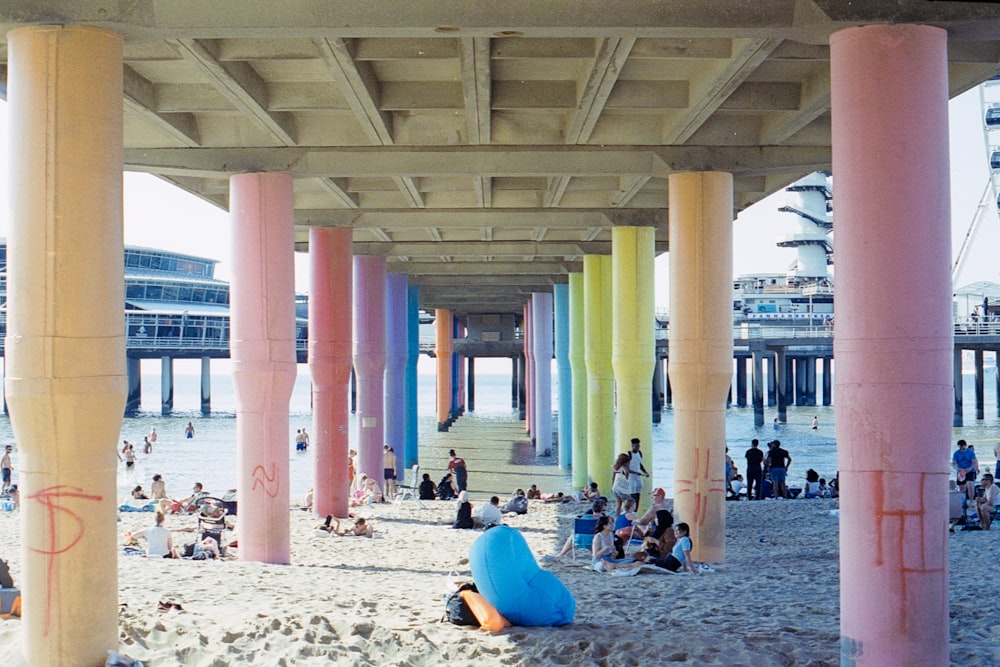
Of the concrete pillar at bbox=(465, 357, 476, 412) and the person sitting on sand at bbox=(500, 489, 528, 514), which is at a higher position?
the concrete pillar at bbox=(465, 357, 476, 412)

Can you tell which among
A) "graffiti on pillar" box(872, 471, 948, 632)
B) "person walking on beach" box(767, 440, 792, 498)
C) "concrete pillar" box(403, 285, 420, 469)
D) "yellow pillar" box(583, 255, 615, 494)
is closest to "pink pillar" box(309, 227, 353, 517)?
"yellow pillar" box(583, 255, 615, 494)

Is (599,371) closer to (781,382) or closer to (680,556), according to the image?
(680,556)

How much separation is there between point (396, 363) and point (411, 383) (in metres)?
6.06

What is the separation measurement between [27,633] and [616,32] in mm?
6153

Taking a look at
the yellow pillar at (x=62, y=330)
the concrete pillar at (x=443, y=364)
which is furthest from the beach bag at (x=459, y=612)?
the concrete pillar at (x=443, y=364)

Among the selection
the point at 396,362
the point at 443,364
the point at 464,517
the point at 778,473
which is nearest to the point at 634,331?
the point at 464,517

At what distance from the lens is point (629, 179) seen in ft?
61.5

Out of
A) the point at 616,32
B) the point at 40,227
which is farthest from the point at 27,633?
the point at 616,32

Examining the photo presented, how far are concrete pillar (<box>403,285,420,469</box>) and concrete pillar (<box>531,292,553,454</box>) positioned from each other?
4228mm

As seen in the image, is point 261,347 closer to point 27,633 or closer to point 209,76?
point 209,76

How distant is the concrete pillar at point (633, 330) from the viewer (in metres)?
21.5

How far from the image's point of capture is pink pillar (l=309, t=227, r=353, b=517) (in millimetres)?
21156

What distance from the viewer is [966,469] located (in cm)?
2072

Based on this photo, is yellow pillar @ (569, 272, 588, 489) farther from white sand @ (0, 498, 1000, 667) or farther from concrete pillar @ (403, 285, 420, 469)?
white sand @ (0, 498, 1000, 667)
